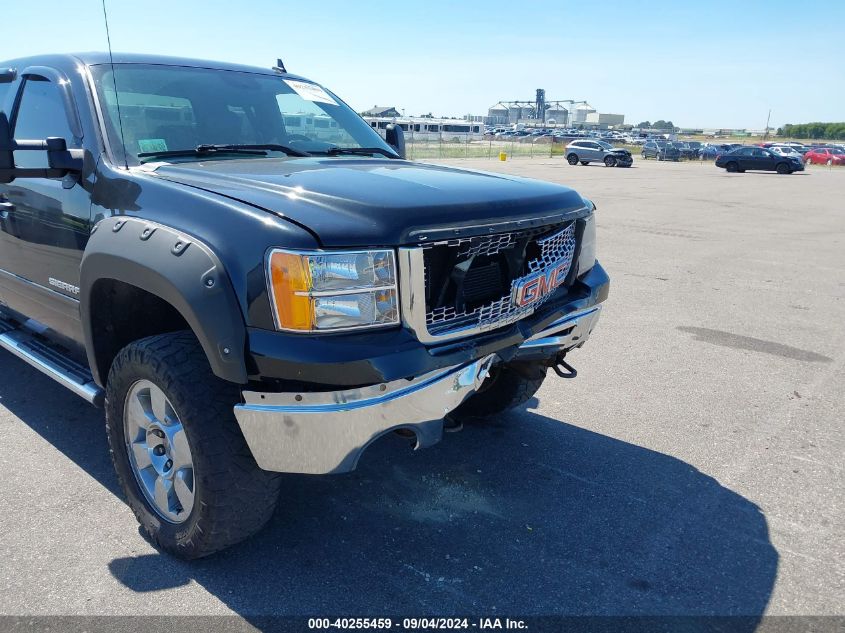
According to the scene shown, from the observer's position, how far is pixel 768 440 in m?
3.82

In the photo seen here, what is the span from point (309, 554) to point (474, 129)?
273 ft

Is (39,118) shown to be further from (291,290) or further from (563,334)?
(563,334)

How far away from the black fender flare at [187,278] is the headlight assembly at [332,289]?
17 cm

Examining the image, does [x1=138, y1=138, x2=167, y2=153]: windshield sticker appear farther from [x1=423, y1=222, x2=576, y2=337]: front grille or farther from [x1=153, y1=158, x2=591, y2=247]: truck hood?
[x1=423, y1=222, x2=576, y2=337]: front grille

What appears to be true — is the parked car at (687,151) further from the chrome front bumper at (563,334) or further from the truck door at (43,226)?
the truck door at (43,226)

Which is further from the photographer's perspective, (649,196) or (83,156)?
(649,196)

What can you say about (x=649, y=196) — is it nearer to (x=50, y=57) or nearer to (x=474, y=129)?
(x=50, y=57)

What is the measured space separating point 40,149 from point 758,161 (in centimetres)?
3814

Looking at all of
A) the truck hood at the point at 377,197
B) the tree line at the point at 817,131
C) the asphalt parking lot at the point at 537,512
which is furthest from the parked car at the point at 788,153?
the tree line at the point at 817,131

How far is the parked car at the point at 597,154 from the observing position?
37.8m

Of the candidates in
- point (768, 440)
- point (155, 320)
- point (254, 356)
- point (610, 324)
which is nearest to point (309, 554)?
point (254, 356)

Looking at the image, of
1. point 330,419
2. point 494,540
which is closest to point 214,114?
point 330,419

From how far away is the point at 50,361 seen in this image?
137 inches

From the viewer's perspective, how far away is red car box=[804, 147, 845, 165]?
144ft
